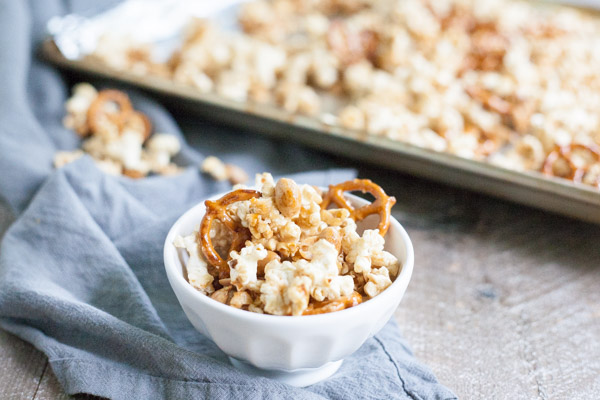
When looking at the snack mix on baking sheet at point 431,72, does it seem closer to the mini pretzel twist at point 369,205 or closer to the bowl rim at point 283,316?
the mini pretzel twist at point 369,205

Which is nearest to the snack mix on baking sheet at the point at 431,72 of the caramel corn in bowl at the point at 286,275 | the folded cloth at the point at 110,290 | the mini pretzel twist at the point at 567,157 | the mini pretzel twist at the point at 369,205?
the mini pretzel twist at the point at 567,157


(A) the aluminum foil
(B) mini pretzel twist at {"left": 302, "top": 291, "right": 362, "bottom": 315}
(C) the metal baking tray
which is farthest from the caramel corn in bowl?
(A) the aluminum foil

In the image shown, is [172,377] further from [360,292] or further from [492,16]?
[492,16]

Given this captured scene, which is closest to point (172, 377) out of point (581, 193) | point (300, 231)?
point (300, 231)

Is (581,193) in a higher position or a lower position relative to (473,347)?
higher

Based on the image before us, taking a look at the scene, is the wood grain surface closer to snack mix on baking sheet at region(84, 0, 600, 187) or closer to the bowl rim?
snack mix on baking sheet at region(84, 0, 600, 187)

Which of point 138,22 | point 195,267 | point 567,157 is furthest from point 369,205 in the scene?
point 138,22
